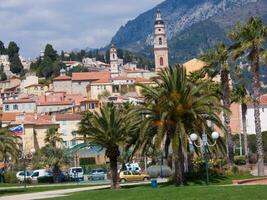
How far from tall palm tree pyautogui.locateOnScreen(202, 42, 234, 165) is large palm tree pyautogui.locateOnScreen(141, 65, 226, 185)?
12.3 m

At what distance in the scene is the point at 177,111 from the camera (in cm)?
3809

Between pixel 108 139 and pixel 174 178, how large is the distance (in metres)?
5.28

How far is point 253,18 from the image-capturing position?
4788 cm

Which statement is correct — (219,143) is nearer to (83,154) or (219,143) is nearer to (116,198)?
(116,198)

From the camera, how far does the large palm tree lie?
37750mm

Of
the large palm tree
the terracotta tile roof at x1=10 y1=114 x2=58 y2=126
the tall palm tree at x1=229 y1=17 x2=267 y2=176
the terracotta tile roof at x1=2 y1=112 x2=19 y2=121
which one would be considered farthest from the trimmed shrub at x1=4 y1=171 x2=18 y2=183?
the terracotta tile roof at x1=2 y1=112 x2=19 y2=121

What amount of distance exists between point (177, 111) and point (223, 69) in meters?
16.1

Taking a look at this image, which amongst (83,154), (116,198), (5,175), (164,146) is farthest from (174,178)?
(83,154)

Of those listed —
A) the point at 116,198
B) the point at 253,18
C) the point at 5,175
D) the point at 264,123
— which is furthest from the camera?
the point at 264,123

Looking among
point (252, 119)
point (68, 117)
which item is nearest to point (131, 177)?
point (252, 119)

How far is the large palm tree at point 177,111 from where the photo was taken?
1486 inches

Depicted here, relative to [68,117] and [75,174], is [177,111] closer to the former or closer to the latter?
[75,174]

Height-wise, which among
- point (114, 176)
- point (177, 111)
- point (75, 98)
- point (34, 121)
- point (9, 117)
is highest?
point (75, 98)

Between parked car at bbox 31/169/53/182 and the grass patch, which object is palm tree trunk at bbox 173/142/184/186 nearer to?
the grass patch
